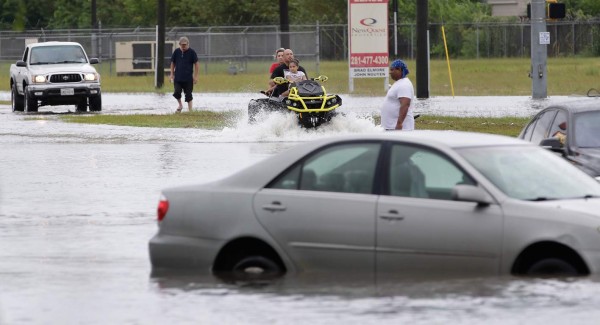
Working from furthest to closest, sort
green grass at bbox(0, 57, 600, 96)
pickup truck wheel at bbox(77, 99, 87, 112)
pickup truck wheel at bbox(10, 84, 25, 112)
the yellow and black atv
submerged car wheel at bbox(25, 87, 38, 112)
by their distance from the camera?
green grass at bbox(0, 57, 600, 96)
pickup truck wheel at bbox(10, 84, 25, 112)
pickup truck wheel at bbox(77, 99, 87, 112)
submerged car wheel at bbox(25, 87, 38, 112)
the yellow and black atv

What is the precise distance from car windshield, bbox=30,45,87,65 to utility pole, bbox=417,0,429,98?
31.2 feet

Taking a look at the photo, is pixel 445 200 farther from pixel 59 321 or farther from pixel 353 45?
pixel 353 45

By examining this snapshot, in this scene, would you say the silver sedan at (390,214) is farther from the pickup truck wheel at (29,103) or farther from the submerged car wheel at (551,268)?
the pickup truck wheel at (29,103)

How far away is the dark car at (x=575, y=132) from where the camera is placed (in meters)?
15.3

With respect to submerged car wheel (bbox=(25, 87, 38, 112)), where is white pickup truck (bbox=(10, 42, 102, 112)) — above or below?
above

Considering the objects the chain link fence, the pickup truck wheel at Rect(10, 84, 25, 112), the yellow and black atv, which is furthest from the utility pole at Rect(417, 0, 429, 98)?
the chain link fence

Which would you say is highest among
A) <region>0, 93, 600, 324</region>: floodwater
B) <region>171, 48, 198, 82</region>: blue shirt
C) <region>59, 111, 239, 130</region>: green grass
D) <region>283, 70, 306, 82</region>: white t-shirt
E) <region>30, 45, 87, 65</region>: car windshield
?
<region>30, 45, 87, 65</region>: car windshield

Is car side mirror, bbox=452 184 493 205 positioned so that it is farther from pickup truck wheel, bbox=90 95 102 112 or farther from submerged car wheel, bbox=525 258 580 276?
pickup truck wheel, bbox=90 95 102 112

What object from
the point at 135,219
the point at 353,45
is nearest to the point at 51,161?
the point at 135,219

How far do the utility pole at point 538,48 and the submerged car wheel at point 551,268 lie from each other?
1155 inches

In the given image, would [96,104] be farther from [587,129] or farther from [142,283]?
[142,283]

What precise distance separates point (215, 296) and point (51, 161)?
1372 centimetres

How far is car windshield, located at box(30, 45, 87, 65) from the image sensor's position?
39.8 m

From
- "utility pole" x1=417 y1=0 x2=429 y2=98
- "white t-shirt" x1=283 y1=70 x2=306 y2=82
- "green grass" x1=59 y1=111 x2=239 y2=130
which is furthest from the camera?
"utility pole" x1=417 y1=0 x2=429 y2=98
